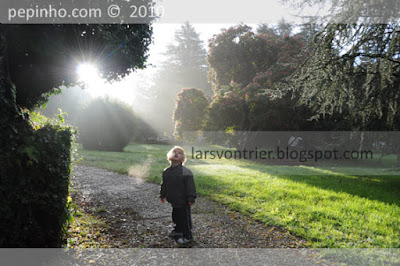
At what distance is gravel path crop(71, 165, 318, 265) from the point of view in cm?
337

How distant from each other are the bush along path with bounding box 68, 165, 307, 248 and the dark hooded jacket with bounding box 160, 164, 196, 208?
0.55 meters

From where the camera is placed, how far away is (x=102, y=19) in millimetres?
3941

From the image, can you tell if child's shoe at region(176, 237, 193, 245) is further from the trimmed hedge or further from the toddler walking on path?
the trimmed hedge

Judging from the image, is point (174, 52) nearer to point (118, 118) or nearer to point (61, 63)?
point (118, 118)

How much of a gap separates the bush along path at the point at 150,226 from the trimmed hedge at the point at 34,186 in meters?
0.54

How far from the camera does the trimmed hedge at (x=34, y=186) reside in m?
2.56

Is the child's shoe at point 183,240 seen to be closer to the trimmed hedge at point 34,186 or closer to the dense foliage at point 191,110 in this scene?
the trimmed hedge at point 34,186

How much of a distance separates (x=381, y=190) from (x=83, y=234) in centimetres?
789

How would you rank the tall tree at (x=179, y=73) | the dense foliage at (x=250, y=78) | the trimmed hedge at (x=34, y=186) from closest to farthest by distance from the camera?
the trimmed hedge at (x=34, y=186), the dense foliage at (x=250, y=78), the tall tree at (x=179, y=73)

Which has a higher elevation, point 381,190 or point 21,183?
point 21,183

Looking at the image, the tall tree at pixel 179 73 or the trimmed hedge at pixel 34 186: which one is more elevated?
the tall tree at pixel 179 73

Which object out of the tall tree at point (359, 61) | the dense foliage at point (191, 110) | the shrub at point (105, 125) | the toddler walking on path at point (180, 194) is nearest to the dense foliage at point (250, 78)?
the dense foliage at point (191, 110)

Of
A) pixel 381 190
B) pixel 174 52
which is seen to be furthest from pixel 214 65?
pixel 174 52

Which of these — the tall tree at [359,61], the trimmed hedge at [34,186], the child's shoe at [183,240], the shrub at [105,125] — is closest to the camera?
the trimmed hedge at [34,186]
